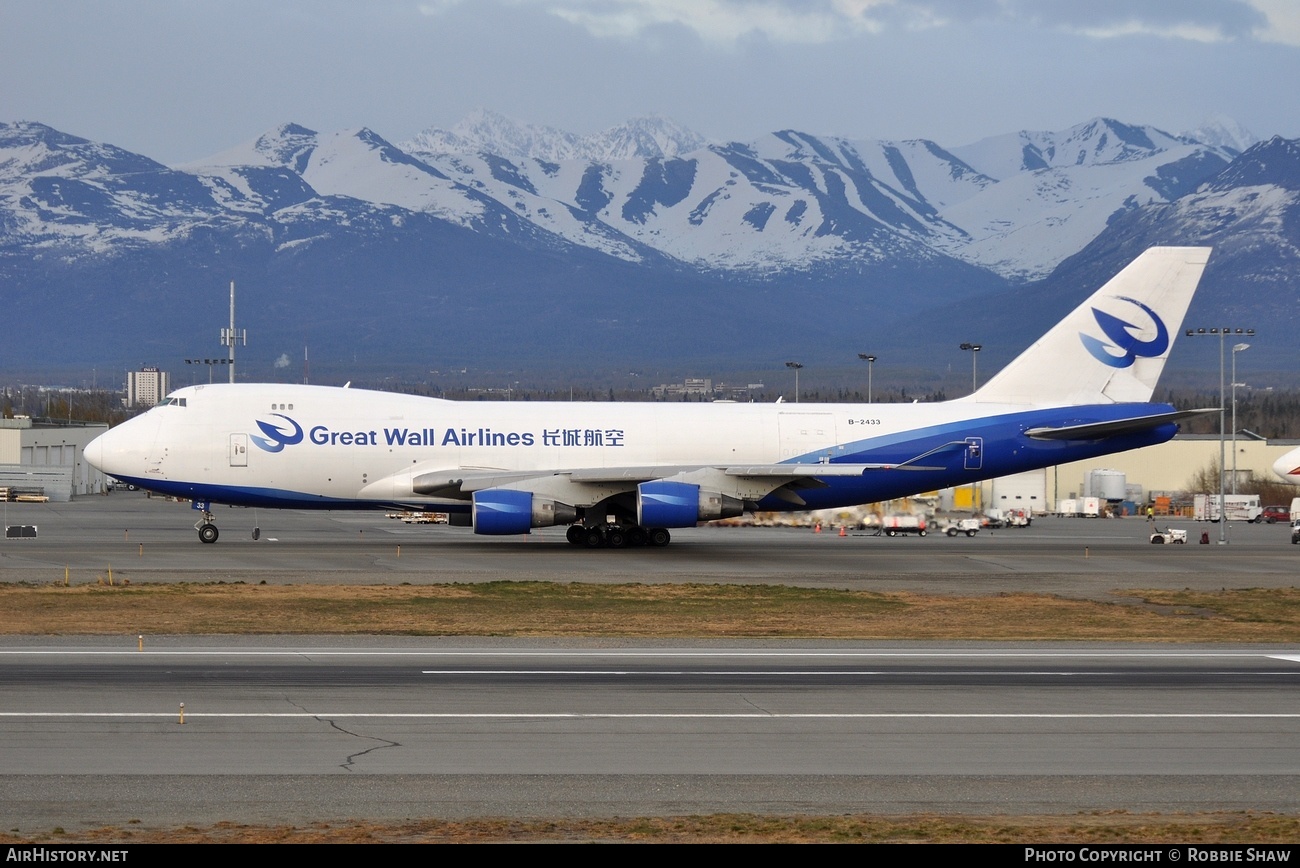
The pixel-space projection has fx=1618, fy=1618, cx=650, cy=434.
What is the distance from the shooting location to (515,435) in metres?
48.6

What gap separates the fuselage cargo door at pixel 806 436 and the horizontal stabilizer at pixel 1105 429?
6.32m

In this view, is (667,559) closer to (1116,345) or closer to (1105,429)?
(1105,429)

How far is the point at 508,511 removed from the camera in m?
45.7

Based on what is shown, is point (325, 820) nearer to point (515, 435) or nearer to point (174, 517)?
point (515, 435)

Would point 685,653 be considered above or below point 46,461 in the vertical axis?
below

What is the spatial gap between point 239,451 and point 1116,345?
27722 millimetres

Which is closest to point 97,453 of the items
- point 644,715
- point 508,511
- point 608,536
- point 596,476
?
point 508,511

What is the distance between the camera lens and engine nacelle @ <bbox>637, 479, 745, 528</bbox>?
1828 inches

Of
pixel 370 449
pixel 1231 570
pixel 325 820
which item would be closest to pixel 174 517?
pixel 370 449

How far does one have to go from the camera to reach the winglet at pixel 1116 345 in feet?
171

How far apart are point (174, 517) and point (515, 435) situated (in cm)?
2975

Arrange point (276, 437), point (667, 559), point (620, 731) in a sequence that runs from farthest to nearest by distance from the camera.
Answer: point (276, 437), point (667, 559), point (620, 731)

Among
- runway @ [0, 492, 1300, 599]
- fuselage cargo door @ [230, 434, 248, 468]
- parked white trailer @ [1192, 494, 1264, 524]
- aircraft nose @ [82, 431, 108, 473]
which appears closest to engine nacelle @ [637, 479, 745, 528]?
runway @ [0, 492, 1300, 599]

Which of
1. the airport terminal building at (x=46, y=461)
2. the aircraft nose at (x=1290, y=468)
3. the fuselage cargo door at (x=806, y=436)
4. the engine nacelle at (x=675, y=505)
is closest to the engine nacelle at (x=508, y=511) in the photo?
the engine nacelle at (x=675, y=505)
